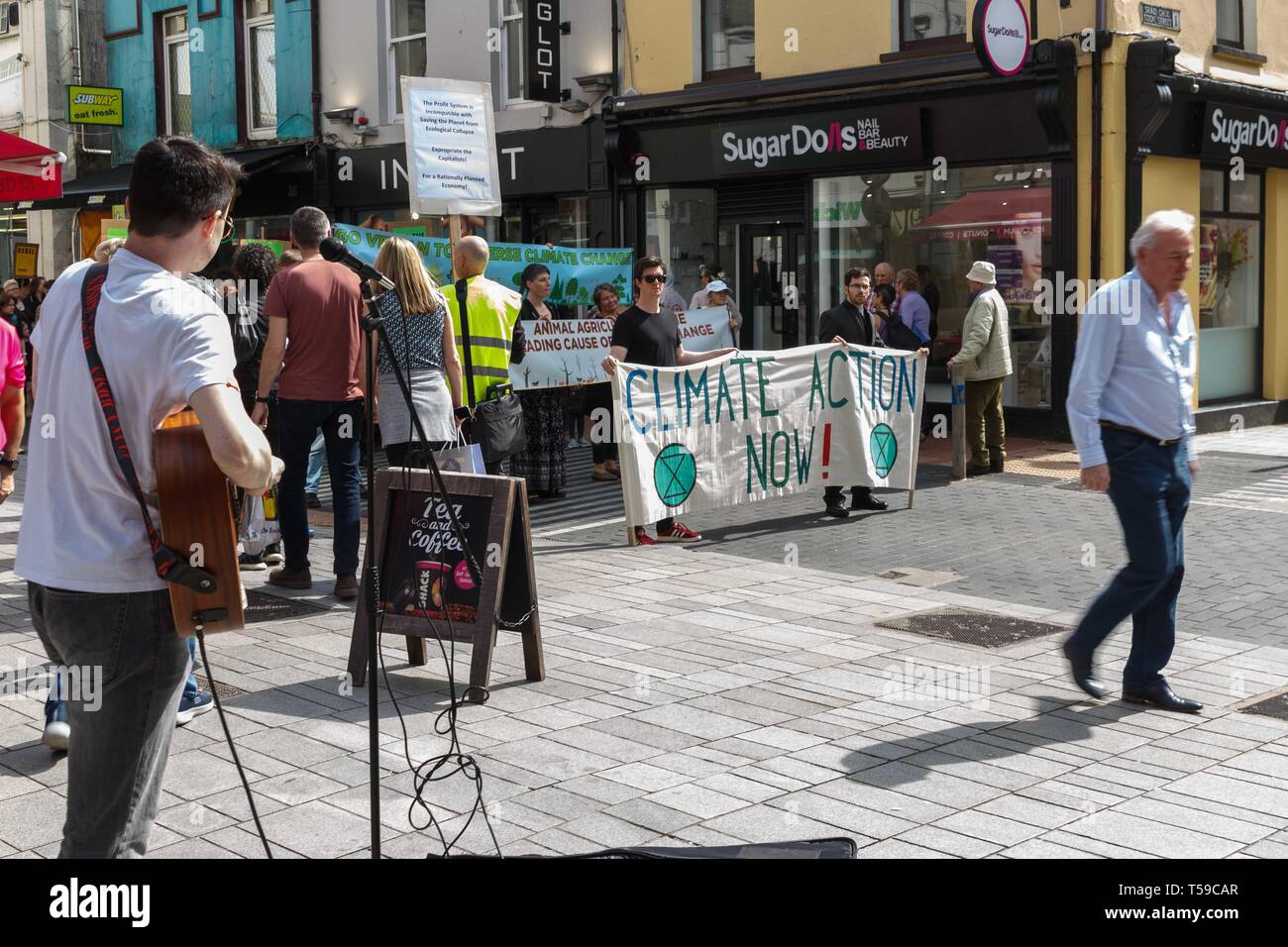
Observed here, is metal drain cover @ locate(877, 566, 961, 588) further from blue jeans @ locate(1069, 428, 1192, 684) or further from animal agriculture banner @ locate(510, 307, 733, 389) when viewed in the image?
animal agriculture banner @ locate(510, 307, 733, 389)

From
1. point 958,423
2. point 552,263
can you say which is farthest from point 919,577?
point 552,263

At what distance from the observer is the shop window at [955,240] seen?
50.6 ft

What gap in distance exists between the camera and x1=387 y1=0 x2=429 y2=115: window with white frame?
69.3ft

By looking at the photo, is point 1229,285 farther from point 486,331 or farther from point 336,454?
point 336,454

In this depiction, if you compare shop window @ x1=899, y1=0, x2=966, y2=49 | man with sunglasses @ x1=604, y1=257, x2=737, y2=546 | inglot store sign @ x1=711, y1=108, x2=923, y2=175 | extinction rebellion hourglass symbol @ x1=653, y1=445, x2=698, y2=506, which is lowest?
extinction rebellion hourglass symbol @ x1=653, y1=445, x2=698, y2=506

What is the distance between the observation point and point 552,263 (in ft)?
48.6

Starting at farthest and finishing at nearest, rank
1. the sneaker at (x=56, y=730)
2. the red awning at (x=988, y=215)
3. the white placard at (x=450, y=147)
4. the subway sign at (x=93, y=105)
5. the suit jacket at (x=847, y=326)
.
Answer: the subway sign at (x=93, y=105), the red awning at (x=988, y=215), the white placard at (x=450, y=147), the suit jacket at (x=847, y=326), the sneaker at (x=56, y=730)

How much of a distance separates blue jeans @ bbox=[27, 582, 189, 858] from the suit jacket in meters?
8.58

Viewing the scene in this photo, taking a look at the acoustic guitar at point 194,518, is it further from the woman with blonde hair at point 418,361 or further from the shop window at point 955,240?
the shop window at point 955,240

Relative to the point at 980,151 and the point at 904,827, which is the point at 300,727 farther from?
the point at 980,151

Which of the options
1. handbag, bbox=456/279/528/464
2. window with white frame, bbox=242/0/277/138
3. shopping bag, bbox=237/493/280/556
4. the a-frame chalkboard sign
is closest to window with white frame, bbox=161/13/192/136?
window with white frame, bbox=242/0/277/138

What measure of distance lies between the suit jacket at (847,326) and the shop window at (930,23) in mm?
5588

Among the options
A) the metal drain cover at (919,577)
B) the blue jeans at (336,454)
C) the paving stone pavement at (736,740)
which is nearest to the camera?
the paving stone pavement at (736,740)

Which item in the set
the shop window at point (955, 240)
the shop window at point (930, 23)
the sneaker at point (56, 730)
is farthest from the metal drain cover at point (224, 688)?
the shop window at point (930, 23)
